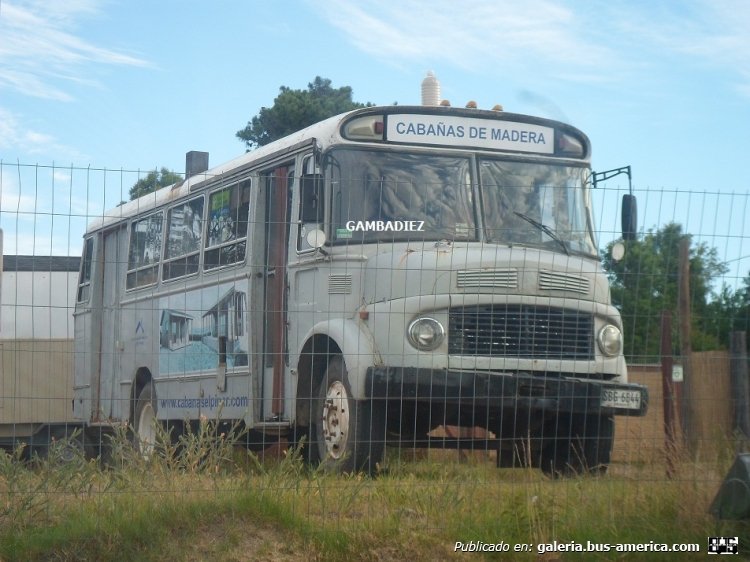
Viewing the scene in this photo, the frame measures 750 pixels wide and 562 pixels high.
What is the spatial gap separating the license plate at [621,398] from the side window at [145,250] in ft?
18.1

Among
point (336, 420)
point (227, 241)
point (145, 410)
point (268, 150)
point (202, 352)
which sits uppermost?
point (268, 150)

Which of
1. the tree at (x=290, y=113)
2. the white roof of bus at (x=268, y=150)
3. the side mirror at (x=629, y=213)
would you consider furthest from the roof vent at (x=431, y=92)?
the tree at (x=290, y=113)

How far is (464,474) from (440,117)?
3.43 m

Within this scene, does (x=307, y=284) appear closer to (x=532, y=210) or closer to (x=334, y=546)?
(x=532, y=210)

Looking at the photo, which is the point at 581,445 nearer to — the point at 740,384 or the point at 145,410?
the point at 740,384

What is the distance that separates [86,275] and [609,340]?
8.21 m

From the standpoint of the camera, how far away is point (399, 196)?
882cm

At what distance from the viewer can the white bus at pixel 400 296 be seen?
774 cm

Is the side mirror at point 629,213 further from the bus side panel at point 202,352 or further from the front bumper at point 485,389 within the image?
the bus side panel at point 202,352

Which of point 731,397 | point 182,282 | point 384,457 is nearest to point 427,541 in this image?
point 384,457

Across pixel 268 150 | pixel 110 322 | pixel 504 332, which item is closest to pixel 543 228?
pixel 504 332

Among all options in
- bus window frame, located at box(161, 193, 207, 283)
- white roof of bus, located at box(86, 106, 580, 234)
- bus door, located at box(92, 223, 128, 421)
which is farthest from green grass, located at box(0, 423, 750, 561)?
bus door, located at box(92, 223, 128, 421)

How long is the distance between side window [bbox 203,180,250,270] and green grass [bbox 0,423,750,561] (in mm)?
3204

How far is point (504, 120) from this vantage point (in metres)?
9.49
